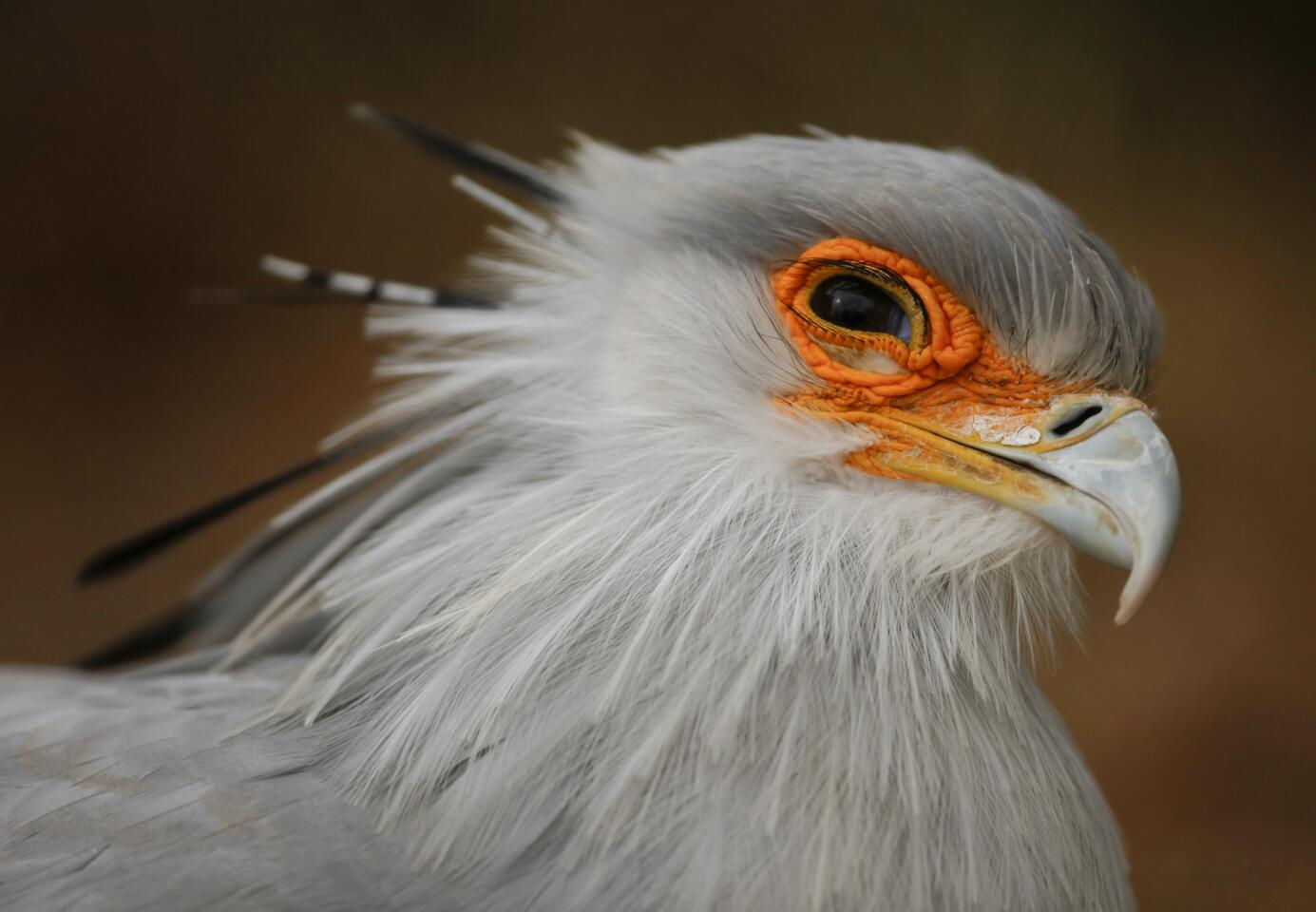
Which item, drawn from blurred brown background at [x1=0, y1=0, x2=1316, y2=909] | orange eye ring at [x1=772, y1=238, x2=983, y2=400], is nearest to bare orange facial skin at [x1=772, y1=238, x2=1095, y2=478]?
orange eye ring at [x1=772, y1=238, x2=983, y2=400]

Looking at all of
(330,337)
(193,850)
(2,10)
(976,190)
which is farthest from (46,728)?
(2,10)

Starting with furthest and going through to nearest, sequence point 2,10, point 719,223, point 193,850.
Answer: point 2,10 → point 719,223 → point 193,850

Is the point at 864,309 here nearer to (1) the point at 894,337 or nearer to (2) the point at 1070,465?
(1) the point at 894,337

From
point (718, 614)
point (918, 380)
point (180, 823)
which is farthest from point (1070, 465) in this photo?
point (180, 823)

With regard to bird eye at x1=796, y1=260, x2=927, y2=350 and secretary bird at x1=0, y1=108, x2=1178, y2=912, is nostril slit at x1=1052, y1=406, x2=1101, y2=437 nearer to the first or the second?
secretary bird at x1=0, y1=108, x2=1178, y2=912

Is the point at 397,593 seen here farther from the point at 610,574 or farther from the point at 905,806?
the point at 905,806

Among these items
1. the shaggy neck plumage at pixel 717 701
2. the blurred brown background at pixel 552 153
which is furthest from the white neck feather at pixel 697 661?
the blurred brown background at pixel 552 153
